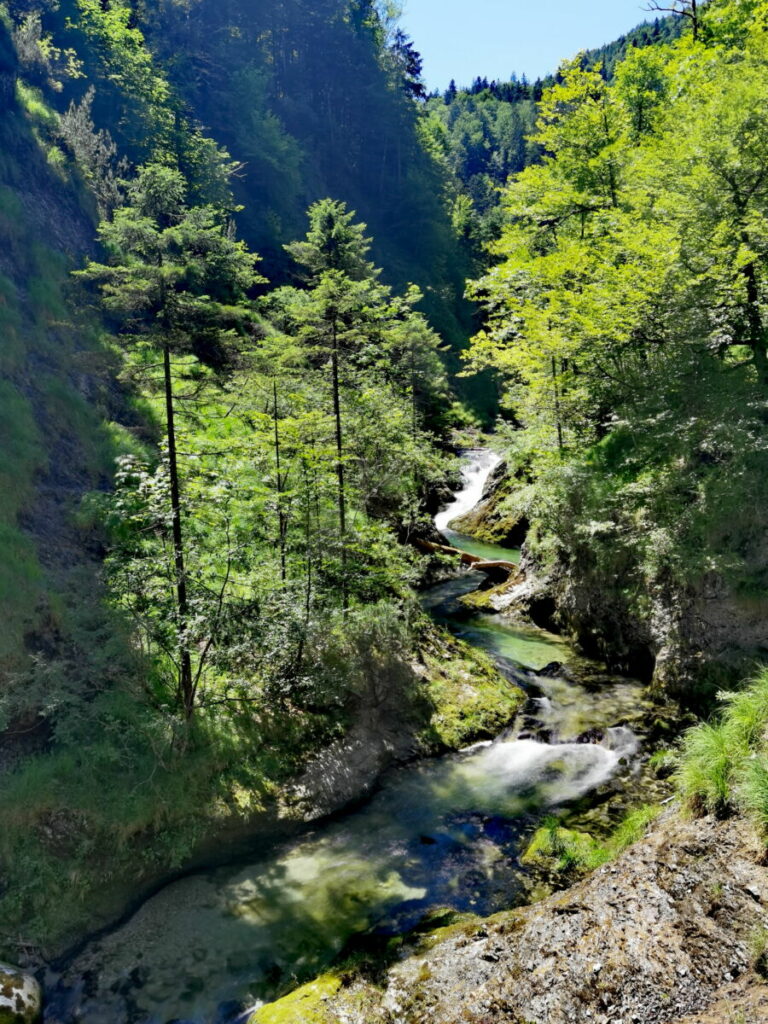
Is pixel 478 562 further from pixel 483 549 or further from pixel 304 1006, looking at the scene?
pixel 304 1006

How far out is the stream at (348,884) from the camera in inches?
244

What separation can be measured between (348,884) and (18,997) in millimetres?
3758

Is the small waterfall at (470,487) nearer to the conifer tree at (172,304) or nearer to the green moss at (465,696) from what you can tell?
the green moss at (465,696)

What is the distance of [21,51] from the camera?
1928 cm

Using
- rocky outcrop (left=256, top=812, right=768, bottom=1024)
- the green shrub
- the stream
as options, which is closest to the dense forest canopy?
the stream

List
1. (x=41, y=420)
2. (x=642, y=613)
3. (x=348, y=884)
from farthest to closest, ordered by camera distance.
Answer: (x=642, y=613)
(x=41, y=420)
(x=348, y=884)

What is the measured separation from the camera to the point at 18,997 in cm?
579

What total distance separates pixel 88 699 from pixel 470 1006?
596cm

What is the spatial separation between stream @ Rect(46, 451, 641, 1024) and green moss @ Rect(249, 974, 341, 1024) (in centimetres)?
32

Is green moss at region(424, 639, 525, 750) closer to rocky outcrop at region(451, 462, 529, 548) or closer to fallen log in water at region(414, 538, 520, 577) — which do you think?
fallen log in water at region(414, 538, 520, 577)

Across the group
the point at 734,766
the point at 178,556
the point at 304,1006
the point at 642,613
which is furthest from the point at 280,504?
the point at 642,613

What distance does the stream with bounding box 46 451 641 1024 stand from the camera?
6.19 metres

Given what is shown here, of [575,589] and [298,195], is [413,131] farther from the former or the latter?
[575,589]

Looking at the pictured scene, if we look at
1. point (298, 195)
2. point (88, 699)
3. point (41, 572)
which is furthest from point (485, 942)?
point (298, 195)
